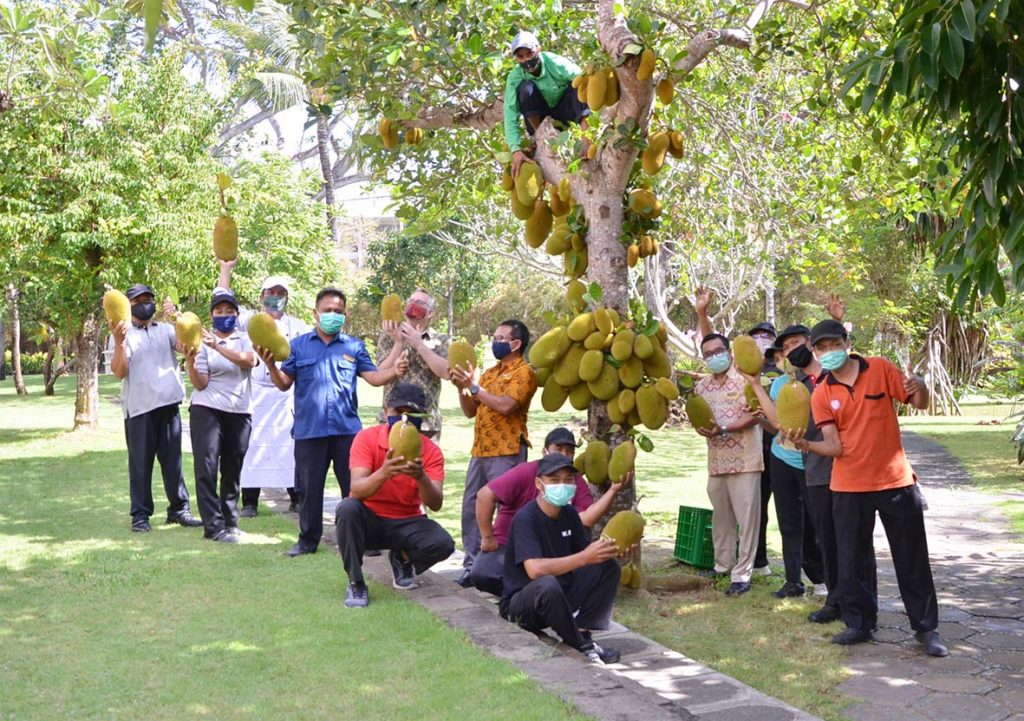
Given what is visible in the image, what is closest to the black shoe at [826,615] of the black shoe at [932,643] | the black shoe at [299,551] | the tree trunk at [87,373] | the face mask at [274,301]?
the black shoe at [932,643]

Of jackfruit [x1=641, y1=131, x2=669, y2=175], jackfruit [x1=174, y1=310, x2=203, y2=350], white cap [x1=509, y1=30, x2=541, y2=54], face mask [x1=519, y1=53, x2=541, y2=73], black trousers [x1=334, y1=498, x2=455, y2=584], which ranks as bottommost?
black trousers [x1=334, y1=498, x2=455, y2=584]

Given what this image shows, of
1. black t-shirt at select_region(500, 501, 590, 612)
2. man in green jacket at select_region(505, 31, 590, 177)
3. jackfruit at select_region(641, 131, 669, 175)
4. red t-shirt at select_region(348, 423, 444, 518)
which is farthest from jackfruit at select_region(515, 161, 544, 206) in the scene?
black t-shirt at select_region(500, 501, 590, 612)

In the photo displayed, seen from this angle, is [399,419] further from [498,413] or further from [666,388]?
[666,388]

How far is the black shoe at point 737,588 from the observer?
7.04 m

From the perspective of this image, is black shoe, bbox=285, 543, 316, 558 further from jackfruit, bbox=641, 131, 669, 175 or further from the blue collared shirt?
jackfruit, bbox=641, 131, 669, 175

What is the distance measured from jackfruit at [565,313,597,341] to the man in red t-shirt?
957mm

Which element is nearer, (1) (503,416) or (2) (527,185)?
(2) (527,185)

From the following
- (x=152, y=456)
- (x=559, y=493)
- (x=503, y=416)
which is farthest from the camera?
(x=152, y=456)

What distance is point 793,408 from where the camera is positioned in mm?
5648

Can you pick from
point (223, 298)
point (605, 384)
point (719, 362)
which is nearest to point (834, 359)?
point (605, 384)

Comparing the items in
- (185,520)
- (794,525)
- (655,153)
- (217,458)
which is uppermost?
(655,153)

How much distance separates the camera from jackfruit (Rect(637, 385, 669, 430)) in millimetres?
6016

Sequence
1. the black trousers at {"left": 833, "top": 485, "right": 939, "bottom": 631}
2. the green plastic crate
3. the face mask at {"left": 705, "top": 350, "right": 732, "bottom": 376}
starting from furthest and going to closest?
the green plastic crate
the face mask at {"left": 705, "top": 350, "right": 732, "bottom": 376}
the black trousers at {"left": 833, "top": 485, "right": 939, "bottom": 631}

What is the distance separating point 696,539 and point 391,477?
2686mm
